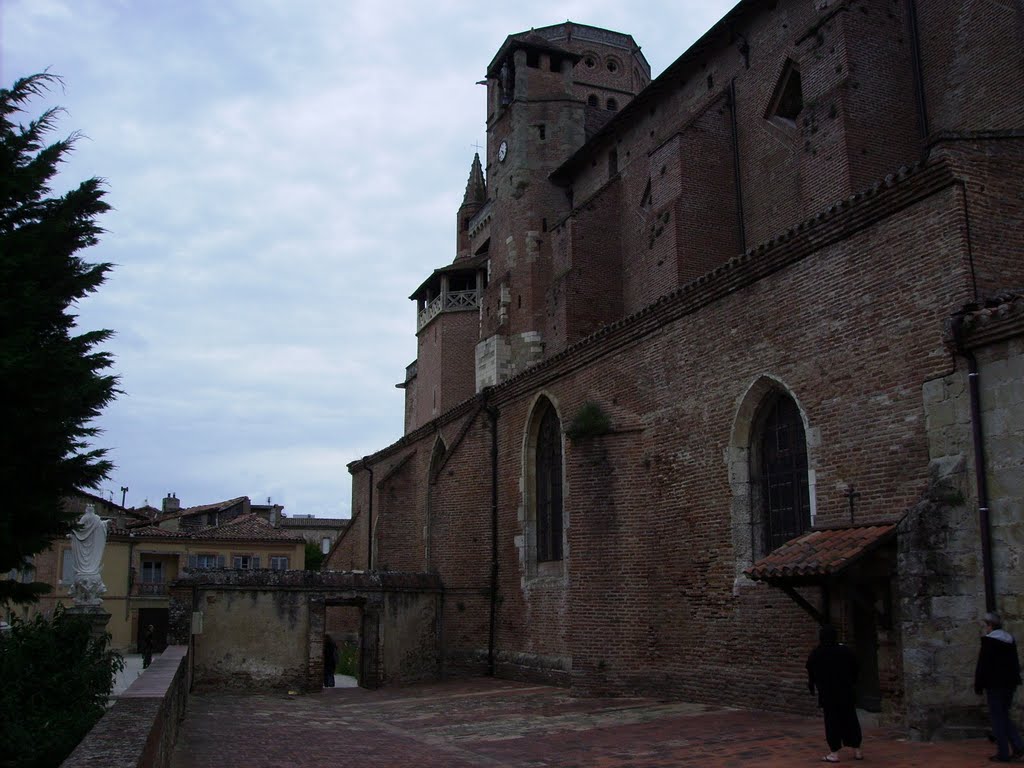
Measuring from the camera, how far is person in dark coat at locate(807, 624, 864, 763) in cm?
920

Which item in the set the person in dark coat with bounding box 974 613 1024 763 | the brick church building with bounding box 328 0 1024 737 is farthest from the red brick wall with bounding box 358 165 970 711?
the person in dark coat with bounding box 974 613 1024 763

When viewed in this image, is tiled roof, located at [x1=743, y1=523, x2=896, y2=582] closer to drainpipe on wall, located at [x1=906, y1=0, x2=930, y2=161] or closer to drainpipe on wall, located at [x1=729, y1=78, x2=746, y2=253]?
drainpipe on wall, located at [x1=906, y1=0, x2=930, y2=161]

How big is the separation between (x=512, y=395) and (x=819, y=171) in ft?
Answer: 26.8

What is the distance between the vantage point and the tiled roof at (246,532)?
4603 cm

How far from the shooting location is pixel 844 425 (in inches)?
482

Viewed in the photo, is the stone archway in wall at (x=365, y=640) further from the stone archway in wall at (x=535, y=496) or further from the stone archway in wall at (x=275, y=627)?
the stone archway in wall at (x=535, y=496)

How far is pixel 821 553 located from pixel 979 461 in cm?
202

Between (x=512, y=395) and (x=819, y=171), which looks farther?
(x=512, y=395)

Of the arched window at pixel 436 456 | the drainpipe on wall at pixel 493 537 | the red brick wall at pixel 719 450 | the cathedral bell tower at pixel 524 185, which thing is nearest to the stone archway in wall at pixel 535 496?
the red brick wall at pixel 719 450

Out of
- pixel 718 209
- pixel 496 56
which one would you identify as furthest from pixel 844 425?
pixel 496 56

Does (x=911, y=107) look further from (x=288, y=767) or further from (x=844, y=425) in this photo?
(x=288, y=767)

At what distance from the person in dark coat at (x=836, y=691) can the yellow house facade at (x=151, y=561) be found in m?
36.0

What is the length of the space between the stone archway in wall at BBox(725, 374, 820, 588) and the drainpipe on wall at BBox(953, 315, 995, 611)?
3525 mm

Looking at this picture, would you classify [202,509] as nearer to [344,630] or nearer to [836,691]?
[344,630]
